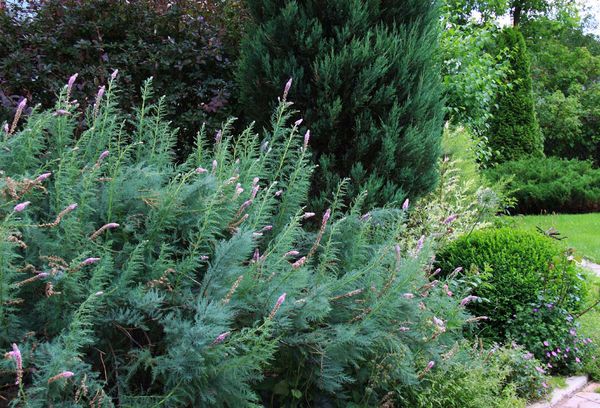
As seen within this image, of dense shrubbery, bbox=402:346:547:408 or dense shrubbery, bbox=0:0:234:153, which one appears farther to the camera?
dense shrubbery, bbox=0:0:234:153

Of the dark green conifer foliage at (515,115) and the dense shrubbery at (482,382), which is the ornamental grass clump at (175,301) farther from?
the dark green conifer foliage at (515,115)

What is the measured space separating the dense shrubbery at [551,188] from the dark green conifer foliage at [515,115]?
6.53ft

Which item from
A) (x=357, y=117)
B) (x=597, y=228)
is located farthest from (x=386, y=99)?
(x=597, y=228)

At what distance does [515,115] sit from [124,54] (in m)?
13.8

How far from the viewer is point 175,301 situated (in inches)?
81.7

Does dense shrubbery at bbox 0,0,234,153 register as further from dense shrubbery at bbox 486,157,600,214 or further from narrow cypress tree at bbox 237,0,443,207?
dense shrubbery at bbox 486,157,600,214

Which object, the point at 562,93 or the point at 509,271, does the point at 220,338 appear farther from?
the point at 562,93

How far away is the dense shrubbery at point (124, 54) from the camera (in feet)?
12.7

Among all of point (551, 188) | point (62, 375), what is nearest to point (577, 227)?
point (551, 188)

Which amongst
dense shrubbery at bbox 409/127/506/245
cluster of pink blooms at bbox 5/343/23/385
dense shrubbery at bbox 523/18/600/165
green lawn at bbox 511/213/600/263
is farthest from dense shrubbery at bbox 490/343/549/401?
dense shrubbery at bbox 523/18/600/165

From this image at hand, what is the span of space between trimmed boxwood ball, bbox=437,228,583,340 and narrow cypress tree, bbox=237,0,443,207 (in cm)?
83

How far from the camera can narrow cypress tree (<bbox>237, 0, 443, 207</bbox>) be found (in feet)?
12.2

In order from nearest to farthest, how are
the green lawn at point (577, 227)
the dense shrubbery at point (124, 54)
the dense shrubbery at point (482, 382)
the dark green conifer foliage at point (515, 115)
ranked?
the dense shrubbery at point (482, 382), the dense shrubbery at point (124, 54), the green lawn at point (577, 227), the dark green conifer foliage at point (515, 115)

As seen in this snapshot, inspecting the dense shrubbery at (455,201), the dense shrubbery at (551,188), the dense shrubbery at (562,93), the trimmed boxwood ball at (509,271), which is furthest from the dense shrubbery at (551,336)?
the dense shrubbery at (562,93)
